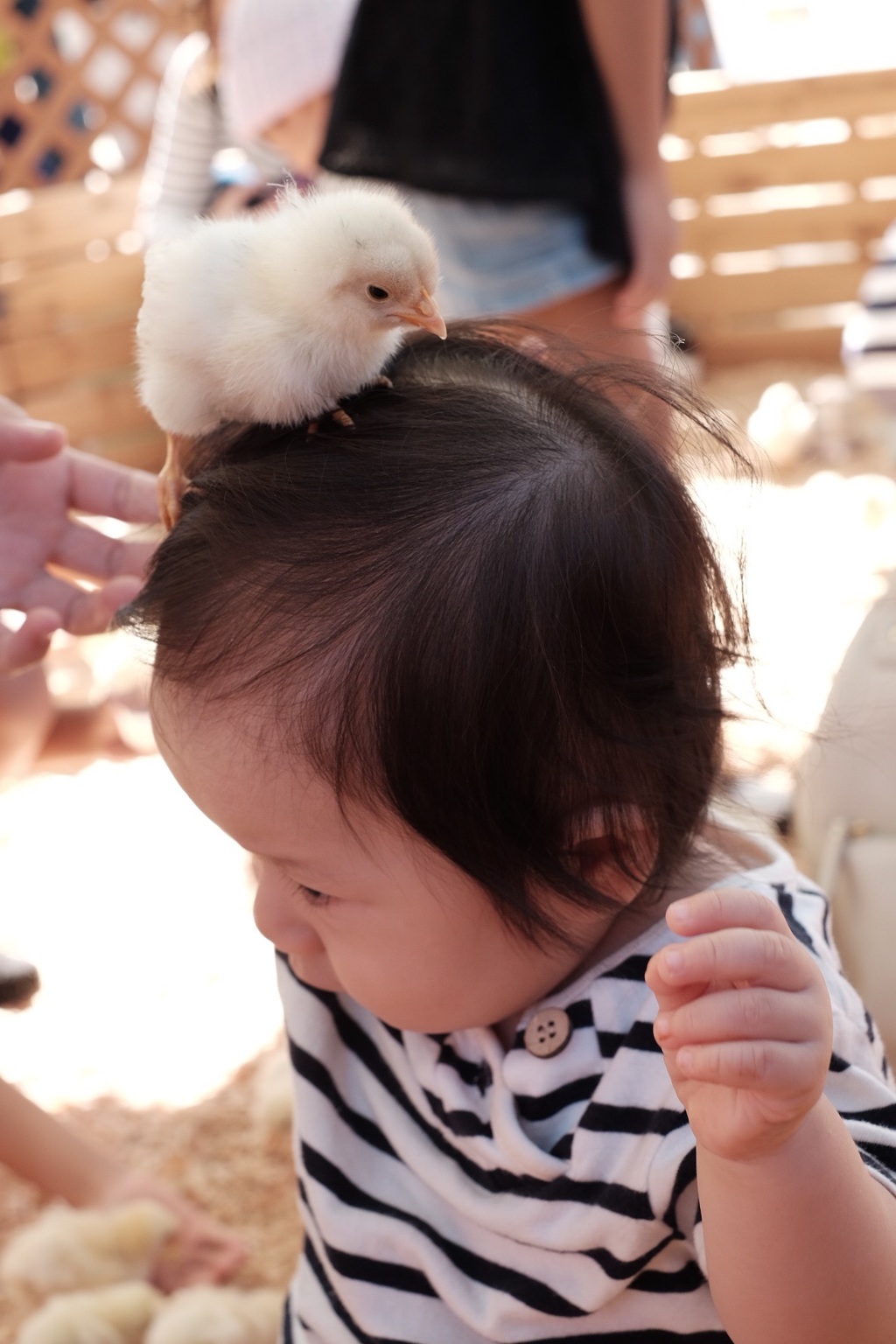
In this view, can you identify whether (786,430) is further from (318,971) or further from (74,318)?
(318,971)

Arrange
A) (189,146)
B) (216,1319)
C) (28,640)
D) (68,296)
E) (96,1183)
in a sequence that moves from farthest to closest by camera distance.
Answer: (68,296) → (189,146) → (96,1183) → (216,1319) → (28,640)

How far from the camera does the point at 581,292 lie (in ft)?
4.84

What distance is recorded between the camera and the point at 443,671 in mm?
589

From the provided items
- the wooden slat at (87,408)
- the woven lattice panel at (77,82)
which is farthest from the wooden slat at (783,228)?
the woven lattice panel at (77,82)

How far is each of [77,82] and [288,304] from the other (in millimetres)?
3961

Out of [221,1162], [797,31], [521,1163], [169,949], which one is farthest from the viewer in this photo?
[797,31]

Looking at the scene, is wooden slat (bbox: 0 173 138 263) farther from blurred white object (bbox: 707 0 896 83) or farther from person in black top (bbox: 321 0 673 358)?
blurred white object (bbox: 707 0 896 83)

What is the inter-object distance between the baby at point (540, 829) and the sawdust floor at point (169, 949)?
115 mm

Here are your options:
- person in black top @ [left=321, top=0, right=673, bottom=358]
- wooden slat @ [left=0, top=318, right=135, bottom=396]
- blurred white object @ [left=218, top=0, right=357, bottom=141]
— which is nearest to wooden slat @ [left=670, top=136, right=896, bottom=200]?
wooden slat @ [left=0, top=318, right=135, bottom=396]

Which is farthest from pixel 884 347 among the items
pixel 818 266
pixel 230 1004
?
Answer: pixel 230 1004

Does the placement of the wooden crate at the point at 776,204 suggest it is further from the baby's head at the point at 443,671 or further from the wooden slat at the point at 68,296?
the baby's head at the point at 443,671

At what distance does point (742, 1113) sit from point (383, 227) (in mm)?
438

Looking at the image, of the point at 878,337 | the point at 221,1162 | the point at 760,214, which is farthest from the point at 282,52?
the point at 760,214

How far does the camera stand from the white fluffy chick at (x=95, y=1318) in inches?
37.1
